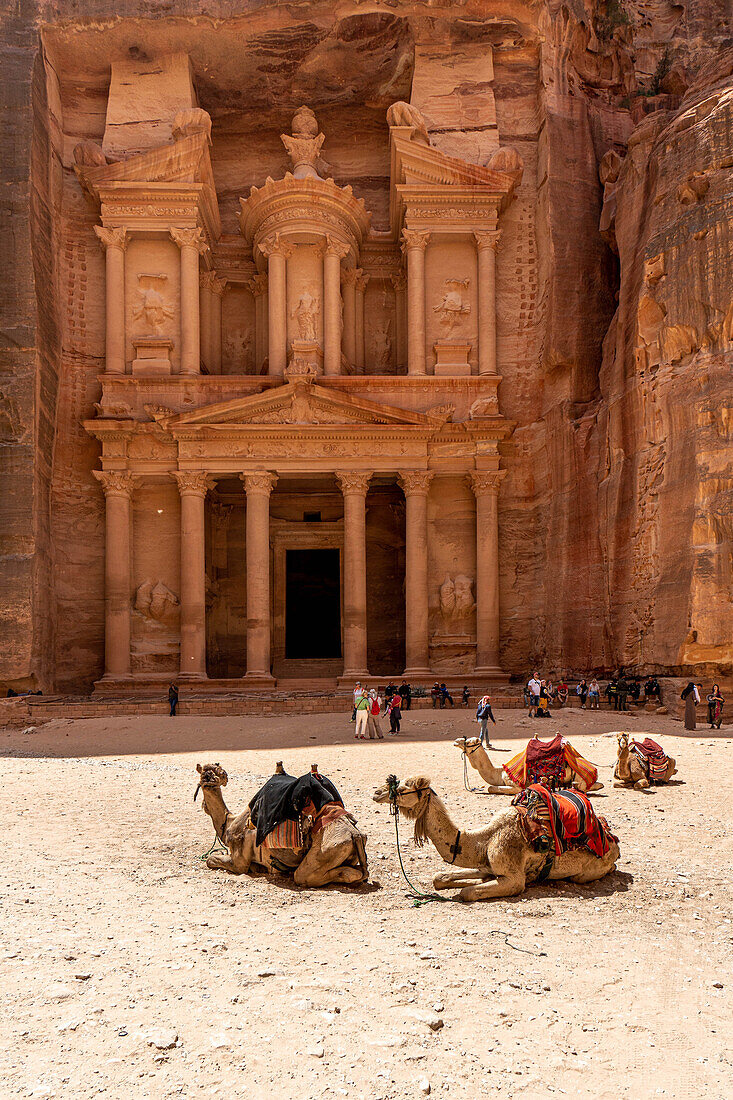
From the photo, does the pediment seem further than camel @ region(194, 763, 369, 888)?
Yes

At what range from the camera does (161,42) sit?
31.2 metres

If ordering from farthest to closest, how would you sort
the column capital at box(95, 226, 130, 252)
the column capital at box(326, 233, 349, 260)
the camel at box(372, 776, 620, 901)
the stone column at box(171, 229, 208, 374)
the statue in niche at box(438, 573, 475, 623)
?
the column capital at box(326, 233, 349, 260)
the column capital at box(95, 226, 130, 252)
the stone column at box(171, 229, 208, 374)
the statue in niche at box(438, 573, 475, 623)
the camel at box(372, 776, 620, 901)

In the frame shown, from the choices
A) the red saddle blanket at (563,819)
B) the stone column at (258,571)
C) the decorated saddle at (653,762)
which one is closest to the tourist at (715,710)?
the decorated saddle at (653,762)

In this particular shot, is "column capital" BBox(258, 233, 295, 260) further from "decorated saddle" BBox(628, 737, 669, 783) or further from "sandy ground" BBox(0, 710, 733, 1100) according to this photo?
"sandy ground" BBox(0, 710, 733, 1100)

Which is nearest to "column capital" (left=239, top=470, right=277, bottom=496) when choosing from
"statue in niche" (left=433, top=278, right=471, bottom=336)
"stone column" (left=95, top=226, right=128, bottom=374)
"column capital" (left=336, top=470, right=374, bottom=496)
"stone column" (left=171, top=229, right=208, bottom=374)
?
"column capital" (left=336, top=470, right=374, bottom=496)

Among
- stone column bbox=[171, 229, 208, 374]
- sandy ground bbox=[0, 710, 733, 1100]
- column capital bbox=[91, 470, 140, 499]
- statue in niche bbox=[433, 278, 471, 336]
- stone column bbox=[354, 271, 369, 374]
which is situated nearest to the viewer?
sandy ground bbox=[0, 710, 733, 1100]

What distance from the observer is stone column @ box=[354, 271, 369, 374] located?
3309cm

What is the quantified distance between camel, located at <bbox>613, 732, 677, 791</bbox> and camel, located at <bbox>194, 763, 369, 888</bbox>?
5.41 m

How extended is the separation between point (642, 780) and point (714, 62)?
21.0 metres

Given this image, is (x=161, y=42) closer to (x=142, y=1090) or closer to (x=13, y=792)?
(x=13, y=792)

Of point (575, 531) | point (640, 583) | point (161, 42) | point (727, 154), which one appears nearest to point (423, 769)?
point (640, 583)

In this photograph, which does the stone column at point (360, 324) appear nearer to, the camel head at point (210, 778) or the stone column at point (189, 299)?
the stone column at point (189, 299)

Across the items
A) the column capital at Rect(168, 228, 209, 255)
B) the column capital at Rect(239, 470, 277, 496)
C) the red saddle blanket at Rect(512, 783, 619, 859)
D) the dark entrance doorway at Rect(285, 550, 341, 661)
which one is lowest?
the red saddle blanket at Rect(512, 783, 619, 859)

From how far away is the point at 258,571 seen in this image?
28438mm
